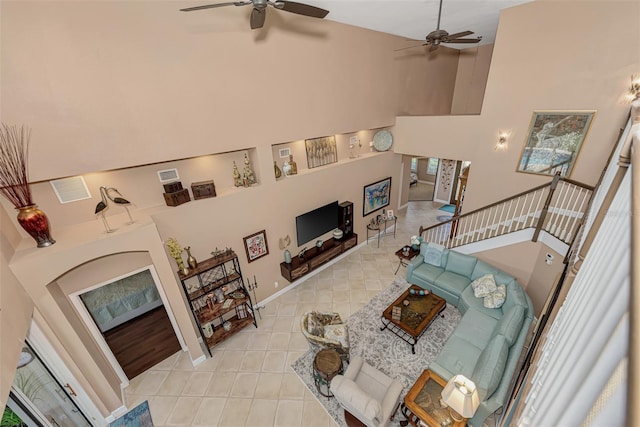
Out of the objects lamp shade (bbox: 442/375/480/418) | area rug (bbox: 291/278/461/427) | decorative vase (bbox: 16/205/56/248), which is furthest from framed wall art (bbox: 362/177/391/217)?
decorative vase (bbox: 16/205/56/248)

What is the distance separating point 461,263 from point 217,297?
17.7 feet

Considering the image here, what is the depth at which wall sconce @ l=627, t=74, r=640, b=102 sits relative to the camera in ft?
13.7

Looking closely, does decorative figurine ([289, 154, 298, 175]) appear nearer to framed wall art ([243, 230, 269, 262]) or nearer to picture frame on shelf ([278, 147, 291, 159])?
picture frame on shelf ([278, 147, 291, 159])

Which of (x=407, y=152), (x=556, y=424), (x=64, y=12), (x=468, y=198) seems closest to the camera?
(x=556, y=424)

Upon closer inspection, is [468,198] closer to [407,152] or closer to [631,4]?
[407,152]

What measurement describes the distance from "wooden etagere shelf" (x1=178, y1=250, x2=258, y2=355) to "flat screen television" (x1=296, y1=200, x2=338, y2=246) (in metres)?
1.73

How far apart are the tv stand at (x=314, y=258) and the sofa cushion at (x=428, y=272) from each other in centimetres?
186

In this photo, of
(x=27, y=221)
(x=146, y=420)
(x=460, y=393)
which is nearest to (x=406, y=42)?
(x=460, y=393)

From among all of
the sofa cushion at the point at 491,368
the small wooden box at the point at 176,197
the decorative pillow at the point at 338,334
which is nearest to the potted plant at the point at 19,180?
the small wooden box at the point at 176,197

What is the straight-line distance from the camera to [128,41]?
334cm

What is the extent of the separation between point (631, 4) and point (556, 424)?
654 centimetres

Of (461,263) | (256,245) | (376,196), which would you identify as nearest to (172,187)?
(256,245)

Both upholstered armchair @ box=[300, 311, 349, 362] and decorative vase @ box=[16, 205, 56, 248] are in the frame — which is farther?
upholstered armchair @ box=[300, 311, 349, 362]

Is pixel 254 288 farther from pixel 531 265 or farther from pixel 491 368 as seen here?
pixel 531 265
